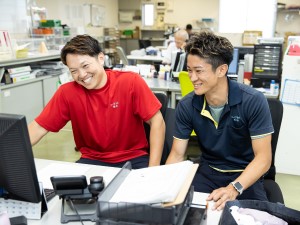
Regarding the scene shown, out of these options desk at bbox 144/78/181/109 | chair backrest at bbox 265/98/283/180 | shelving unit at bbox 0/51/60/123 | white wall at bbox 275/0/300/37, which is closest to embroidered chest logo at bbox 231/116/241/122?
chair backrest at bbox 265/98/283/180

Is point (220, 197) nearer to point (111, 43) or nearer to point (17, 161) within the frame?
point (17, 161)

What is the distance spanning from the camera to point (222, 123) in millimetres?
1612

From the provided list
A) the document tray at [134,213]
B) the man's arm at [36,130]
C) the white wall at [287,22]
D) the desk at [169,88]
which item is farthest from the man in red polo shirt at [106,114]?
the white wall at [287,22]

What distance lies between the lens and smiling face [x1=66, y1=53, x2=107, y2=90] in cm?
169

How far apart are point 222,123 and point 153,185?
788 millimetres

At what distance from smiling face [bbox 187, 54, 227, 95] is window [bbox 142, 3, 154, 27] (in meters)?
8.67

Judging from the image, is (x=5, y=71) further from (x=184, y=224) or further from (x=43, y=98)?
(x=184, y=224)

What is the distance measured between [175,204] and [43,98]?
417cm

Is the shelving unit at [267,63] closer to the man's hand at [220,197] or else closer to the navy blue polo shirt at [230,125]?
the navy blue polo shirt at [230,125]

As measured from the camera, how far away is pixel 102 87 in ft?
5.97

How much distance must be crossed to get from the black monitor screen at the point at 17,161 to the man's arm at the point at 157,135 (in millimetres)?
861

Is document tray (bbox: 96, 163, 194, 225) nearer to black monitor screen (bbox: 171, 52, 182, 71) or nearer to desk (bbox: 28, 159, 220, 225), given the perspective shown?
desk (bbox: 28, 159, 220, 225)

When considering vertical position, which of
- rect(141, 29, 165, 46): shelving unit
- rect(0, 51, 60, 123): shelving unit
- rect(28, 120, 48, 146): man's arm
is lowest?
rect(0, 51, 60, 123): shelving unit

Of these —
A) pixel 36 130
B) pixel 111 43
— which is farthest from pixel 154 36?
pixel 36 130
